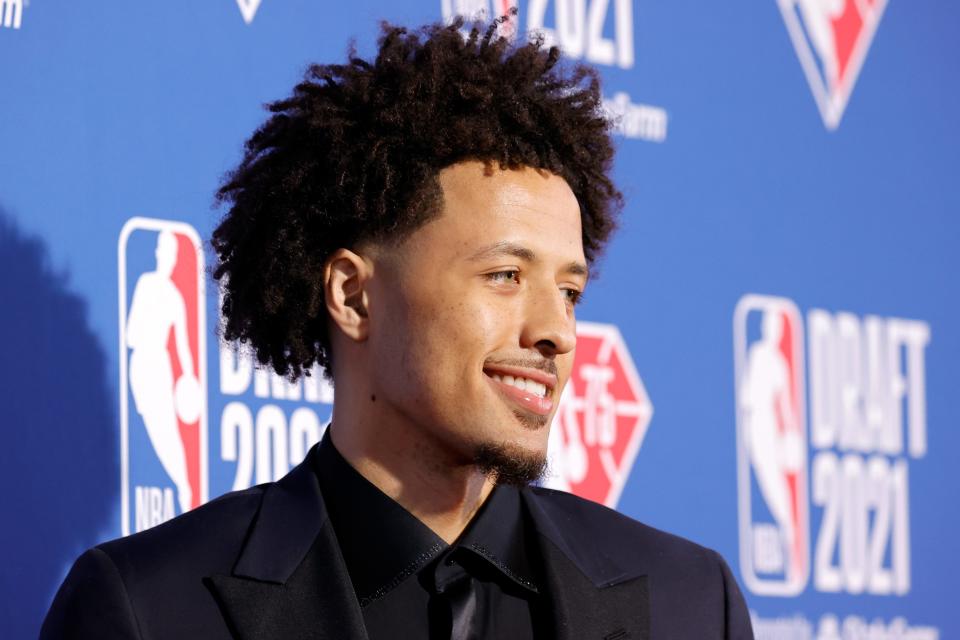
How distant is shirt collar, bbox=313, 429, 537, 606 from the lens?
1.71 m

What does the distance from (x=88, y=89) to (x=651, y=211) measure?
978 mm

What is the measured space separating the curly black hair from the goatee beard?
249mm

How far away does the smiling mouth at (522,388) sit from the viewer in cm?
169

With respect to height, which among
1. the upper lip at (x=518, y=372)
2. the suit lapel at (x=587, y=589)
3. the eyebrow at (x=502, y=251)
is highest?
the eyebrow at (x=502, y=251)

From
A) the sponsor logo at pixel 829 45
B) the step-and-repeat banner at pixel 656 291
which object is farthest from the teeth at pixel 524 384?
the sponsor logo at pixel 829 45

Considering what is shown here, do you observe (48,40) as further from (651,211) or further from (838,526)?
(838,526)

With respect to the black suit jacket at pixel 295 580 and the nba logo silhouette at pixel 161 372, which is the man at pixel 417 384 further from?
the nba logo silhouette at pixel 161 372

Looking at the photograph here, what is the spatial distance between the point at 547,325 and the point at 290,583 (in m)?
0.36

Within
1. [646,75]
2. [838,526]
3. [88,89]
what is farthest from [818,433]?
[88,89]

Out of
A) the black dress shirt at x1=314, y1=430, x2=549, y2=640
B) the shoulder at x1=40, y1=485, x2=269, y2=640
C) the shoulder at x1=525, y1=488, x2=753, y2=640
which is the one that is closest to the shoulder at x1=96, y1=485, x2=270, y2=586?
the shoulder at x1=40, y1=485, x2=269, y2=640

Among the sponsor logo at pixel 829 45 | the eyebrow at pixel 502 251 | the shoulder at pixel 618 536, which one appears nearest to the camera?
the eyebrow at pixel 502 251

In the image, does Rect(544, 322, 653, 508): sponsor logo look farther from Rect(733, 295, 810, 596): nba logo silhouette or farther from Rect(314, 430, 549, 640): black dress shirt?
Rect(314, 430, 549, 640): black dress shirt

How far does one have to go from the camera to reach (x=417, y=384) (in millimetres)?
1704

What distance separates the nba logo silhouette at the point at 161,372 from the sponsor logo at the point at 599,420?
0.59 m
